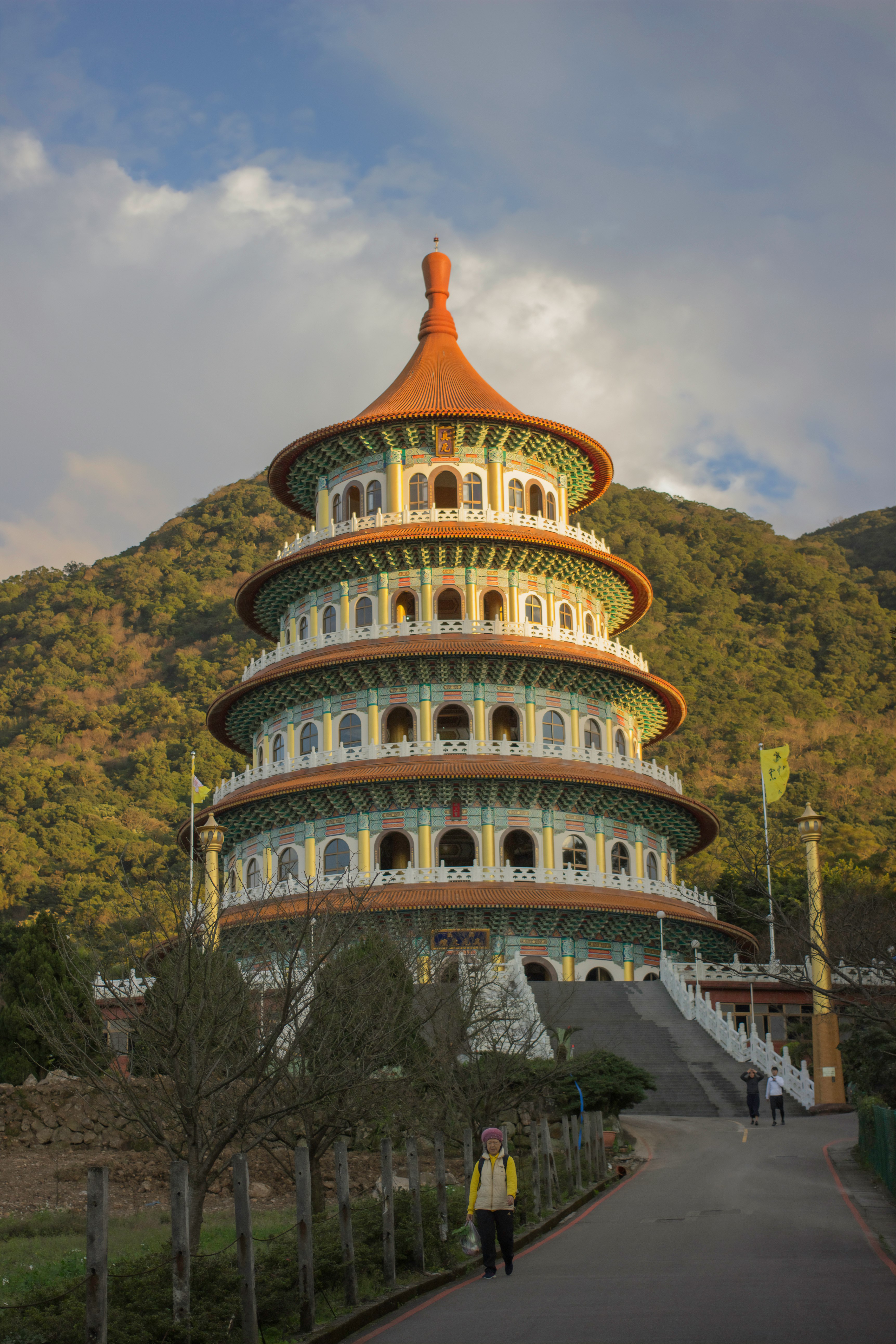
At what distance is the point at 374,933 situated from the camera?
2842cm

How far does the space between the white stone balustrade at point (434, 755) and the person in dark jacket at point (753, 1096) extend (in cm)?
1679

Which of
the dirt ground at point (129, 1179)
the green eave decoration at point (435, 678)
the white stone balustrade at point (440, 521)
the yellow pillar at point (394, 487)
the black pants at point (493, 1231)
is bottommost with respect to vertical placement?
the dirt ground at point (129, 1179)

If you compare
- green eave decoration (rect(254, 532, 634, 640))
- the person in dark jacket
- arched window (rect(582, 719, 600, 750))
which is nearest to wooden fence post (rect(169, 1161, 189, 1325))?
the person in dark jacket

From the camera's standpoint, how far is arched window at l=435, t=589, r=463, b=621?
51.8 m

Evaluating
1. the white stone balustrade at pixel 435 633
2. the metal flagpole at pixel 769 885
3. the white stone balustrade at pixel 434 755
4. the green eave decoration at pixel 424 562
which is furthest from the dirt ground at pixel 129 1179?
the green eave decoration at pixel 424 562

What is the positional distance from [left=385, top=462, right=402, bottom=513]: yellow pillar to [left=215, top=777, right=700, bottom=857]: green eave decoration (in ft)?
37.2

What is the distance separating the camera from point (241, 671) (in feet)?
369

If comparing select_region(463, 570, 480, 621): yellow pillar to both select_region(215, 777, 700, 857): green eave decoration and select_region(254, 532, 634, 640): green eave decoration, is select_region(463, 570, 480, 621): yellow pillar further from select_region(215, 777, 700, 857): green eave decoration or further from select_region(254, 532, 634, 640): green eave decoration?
select_region(215, 777, 700, 857): green eave decoration

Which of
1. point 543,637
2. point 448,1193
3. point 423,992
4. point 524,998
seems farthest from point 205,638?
point 448,1193

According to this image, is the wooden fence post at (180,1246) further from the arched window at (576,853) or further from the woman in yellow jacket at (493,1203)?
the arched window at (576,853)

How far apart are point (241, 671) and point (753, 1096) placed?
84492mm

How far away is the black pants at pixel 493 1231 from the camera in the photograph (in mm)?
14125

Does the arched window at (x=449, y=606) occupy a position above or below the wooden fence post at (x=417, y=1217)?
above

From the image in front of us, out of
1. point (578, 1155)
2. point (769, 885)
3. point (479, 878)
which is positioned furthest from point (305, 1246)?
point (479, 878)
